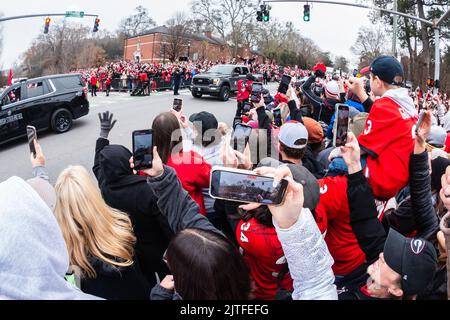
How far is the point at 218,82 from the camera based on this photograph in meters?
19.5

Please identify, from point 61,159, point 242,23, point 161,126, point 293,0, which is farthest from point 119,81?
point 242,23

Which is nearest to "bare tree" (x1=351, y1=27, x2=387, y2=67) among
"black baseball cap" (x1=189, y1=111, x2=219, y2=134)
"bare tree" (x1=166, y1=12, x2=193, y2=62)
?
"bare tree" (x1=166, y1=12, x2=193, y2=62)

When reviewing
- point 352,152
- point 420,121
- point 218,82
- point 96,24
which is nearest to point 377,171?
point 420,121

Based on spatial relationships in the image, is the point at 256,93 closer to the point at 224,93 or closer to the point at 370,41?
the point at 224,93

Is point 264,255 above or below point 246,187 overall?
below

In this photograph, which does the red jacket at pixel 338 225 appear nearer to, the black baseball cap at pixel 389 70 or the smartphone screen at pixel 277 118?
the black baseball cap at pixel 389 70

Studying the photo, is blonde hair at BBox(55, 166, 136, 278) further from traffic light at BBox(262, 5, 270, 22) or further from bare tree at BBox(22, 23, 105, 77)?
bare tree at BBox(22, 23, 105, 77)

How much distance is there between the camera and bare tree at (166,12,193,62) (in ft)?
186

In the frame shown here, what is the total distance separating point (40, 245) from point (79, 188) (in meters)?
1.16

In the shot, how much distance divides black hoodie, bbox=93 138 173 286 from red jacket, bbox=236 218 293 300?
33.4 inches

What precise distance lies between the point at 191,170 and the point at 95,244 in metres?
1.03

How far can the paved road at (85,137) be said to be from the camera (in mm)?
9000

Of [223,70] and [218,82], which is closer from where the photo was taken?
[218,82]

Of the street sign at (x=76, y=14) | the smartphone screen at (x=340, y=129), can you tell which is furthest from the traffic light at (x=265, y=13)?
the smartphone screen at (x=340, y=129)
